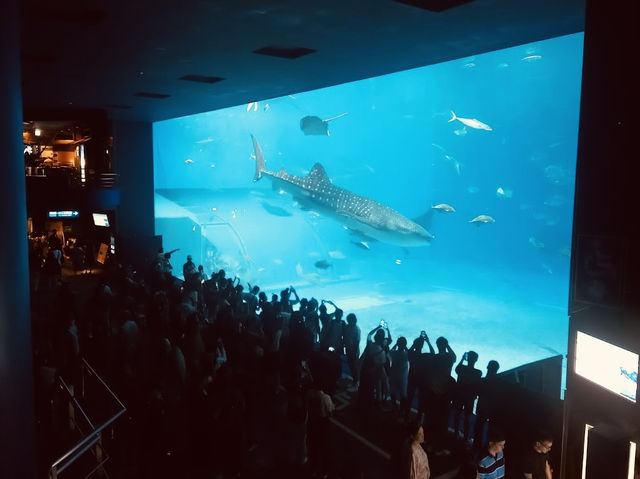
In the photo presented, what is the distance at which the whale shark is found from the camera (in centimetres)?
2717

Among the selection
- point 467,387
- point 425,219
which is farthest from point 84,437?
point 425,219

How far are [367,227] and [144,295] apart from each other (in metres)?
18.9

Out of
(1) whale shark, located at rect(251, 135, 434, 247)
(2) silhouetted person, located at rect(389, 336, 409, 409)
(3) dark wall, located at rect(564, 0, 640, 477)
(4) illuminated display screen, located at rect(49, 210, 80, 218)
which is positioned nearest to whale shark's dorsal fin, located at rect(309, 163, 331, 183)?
(1) whale shark, located at rect(251, 135, 434, 247)

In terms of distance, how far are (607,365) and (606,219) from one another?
1.40 m

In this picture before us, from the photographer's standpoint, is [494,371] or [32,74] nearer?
[494,371]

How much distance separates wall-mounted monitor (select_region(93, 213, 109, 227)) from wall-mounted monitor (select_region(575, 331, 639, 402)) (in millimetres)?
18051

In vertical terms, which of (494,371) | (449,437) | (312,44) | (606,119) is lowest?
(449,437)

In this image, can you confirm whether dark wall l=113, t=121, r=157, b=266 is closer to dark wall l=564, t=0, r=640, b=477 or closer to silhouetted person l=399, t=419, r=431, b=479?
silhouetted person l=399, t=419, r=431, b=479

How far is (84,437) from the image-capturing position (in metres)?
4.29

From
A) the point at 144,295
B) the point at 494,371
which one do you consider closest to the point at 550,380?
the point at 494,371

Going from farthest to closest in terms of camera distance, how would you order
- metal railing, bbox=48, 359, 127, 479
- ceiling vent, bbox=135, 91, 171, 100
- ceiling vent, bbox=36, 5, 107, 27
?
ceiling vent, bbox=135, 91, 171, 100 < ceiling vent, bbox=36, 5, 107, 27 < metal railing, bbox=48, 359, 127, 479

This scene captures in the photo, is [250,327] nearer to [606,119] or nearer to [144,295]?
[144,295]

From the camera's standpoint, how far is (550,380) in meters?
7.14

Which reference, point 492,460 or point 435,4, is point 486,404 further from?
point 435,4
